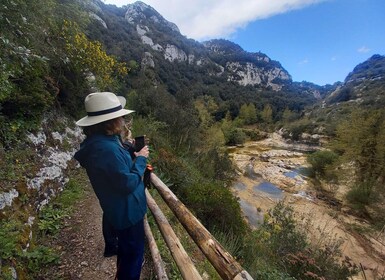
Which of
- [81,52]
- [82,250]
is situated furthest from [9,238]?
[81,52]

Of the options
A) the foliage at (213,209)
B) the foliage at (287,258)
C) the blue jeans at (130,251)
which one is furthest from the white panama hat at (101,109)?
the foliage at (213,209)

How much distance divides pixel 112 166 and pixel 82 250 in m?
2.41

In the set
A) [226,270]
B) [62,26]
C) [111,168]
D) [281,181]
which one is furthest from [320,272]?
[281,181]

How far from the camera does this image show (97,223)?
4.29 m

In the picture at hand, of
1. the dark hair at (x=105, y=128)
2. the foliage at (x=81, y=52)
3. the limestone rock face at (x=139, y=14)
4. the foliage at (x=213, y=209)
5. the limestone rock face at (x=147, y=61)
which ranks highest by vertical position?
the limestone rock face at (x=139, y=14)

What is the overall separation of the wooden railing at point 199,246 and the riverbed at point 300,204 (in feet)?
15.9

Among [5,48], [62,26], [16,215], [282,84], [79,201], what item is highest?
[282,84]

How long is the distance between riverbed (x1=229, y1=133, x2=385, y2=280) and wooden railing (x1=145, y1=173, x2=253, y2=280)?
4860 mm

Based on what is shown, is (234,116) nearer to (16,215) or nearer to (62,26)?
(62,26)

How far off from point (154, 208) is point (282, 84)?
152842 mm

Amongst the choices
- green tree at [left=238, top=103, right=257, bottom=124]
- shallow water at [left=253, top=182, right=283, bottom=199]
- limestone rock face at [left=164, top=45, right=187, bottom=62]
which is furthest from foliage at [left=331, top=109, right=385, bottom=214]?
limestone rock face at [left=164, top=45, right=187, bottom=62]

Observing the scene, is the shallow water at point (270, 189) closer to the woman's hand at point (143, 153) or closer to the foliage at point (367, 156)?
the foliage at point (367, 156)

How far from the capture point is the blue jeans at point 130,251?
214cm

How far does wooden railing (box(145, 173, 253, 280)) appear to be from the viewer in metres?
1.79
